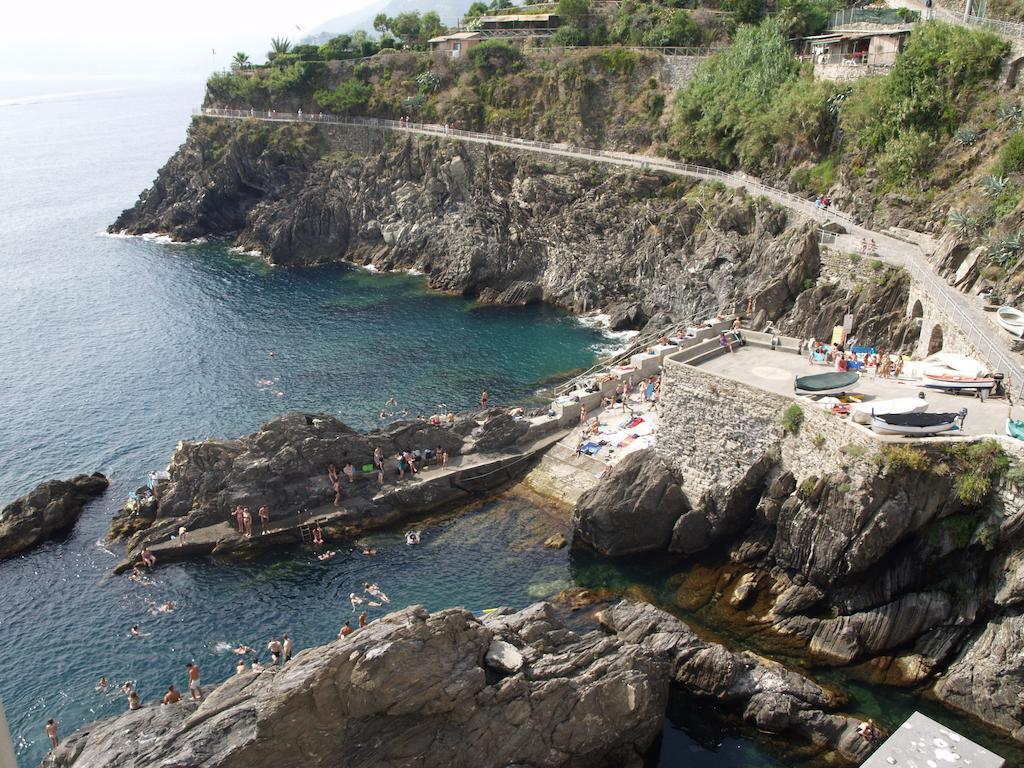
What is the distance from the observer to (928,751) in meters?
21.0

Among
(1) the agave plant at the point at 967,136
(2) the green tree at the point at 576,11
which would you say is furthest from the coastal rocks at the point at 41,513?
(2) the green tree at the point at 576,11

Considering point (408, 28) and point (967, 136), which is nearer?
→ point (967, 136)

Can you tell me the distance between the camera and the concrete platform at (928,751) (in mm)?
20562

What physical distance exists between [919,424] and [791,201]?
108ft

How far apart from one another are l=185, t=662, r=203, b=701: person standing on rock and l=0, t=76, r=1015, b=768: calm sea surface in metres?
0.63

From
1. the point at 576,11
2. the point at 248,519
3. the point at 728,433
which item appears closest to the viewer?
the point at 728,433

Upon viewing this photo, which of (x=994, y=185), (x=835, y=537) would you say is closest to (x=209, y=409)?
(x=835, y=537)

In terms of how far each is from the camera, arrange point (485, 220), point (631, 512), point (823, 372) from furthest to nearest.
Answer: point (485, 220) < point (631, 512) < point (823, 372)

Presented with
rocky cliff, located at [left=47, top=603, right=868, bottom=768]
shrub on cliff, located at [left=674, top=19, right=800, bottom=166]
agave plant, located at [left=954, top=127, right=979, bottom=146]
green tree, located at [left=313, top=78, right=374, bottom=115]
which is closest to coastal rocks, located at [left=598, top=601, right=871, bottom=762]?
rocky cliff, located at [left=47, top=603, right=868, bottom=768]

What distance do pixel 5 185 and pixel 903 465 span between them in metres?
157

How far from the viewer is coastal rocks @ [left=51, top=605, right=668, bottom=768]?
19828 millimetres

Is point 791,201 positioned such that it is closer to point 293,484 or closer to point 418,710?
point 293,484

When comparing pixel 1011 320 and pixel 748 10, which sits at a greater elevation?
pixel 748 10

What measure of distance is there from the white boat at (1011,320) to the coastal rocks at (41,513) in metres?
44.1
